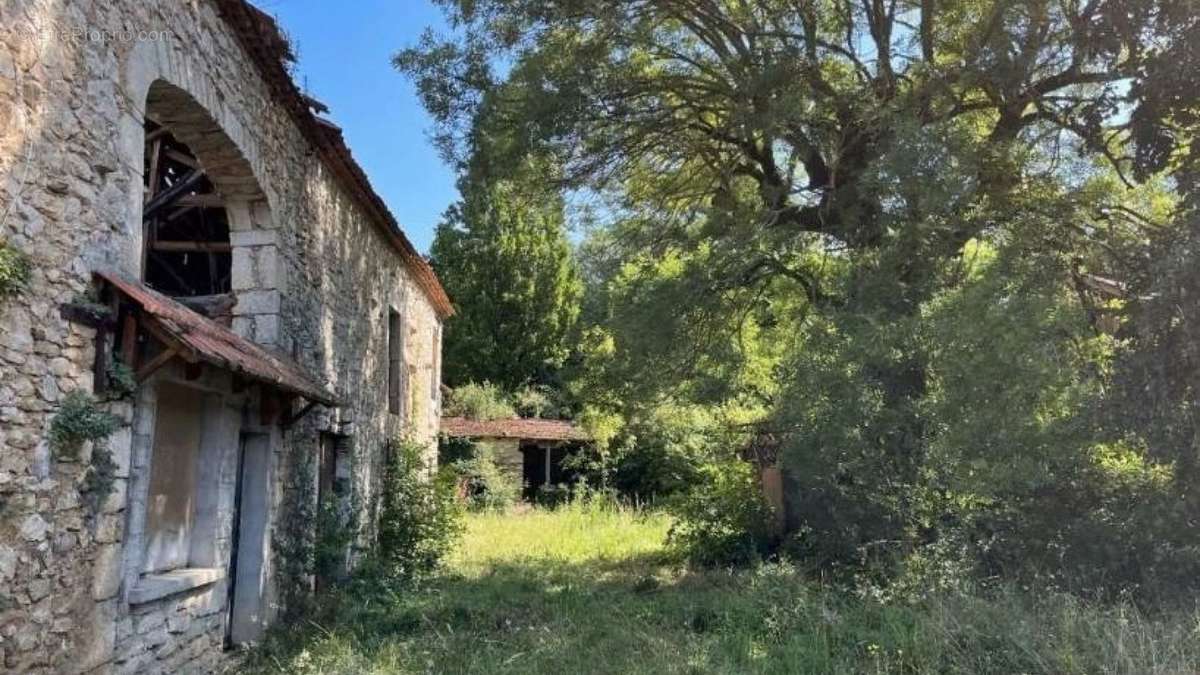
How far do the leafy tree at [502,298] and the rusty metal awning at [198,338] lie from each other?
2086cm

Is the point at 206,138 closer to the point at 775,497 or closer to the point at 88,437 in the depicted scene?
the point at 88,437

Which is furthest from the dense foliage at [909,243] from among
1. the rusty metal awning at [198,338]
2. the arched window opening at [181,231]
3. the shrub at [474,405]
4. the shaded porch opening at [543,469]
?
the shrub at [474,405]

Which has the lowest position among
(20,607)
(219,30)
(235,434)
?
(20,607)

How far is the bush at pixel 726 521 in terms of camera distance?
11578mm

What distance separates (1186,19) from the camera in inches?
256

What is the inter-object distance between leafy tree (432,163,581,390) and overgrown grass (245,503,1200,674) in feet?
56.7

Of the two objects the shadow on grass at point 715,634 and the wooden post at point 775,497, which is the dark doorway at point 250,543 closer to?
the shadow on grass at point 715,634

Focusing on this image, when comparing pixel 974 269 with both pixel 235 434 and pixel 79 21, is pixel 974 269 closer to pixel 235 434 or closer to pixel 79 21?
pixel 235 434

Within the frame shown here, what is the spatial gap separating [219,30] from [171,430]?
296cm

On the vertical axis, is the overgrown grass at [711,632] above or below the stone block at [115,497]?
below

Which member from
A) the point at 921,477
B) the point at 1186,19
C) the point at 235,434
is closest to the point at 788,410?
the point at 921,477

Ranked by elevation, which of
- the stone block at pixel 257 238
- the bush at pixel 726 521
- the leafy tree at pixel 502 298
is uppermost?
the leafy tree at pixel 502 298

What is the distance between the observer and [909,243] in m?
8.09

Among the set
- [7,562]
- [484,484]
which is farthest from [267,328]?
[484,484]
